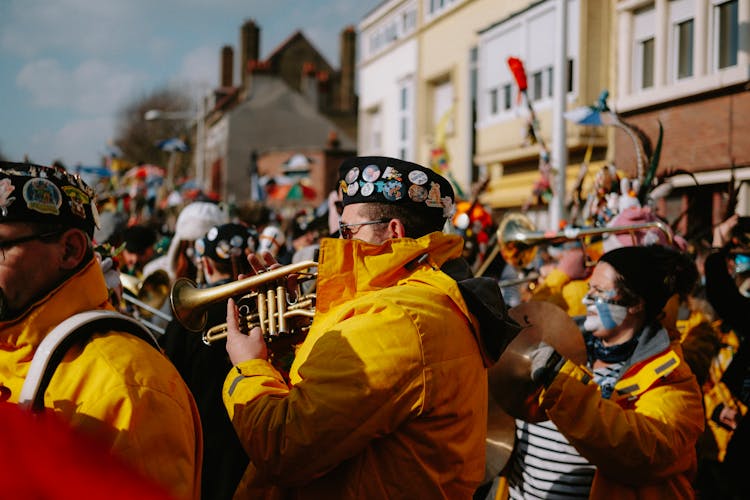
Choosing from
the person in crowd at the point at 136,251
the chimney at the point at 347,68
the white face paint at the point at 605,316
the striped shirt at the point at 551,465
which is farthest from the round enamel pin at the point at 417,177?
the chimney at the point at 347,68

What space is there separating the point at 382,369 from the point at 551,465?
1.70 m

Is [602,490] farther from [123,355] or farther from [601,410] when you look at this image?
[123,355]

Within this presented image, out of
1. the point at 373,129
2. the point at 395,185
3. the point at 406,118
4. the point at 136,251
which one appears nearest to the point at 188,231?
the point at 136,251

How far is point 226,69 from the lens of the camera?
2542 inches

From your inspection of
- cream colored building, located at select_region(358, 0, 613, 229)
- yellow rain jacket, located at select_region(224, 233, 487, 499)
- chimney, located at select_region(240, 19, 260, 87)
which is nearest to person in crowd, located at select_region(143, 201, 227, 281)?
yellow rain jacket, located at select_region(224, 233, 487, 499)

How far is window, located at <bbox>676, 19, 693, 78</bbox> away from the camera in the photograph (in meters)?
14.7

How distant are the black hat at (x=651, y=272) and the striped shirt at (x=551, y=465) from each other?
1.18ft

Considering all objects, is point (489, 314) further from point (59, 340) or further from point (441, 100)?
Result: point (441, 100)

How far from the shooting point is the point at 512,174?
2012 cm

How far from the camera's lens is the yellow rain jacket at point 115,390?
193 cm

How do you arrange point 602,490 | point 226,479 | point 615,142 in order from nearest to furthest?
point 602,490, point 226,479, point 615,142

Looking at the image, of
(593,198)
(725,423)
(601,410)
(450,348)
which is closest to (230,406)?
(450,348)

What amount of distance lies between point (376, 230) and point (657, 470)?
1514 millimetres

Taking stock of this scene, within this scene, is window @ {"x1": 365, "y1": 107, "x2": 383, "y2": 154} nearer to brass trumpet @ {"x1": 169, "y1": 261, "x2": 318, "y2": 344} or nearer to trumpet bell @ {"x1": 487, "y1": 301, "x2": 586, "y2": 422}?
trumpet bell @ {"x1": 487, "y1": 301, "x2": 586, "y2": 422}
